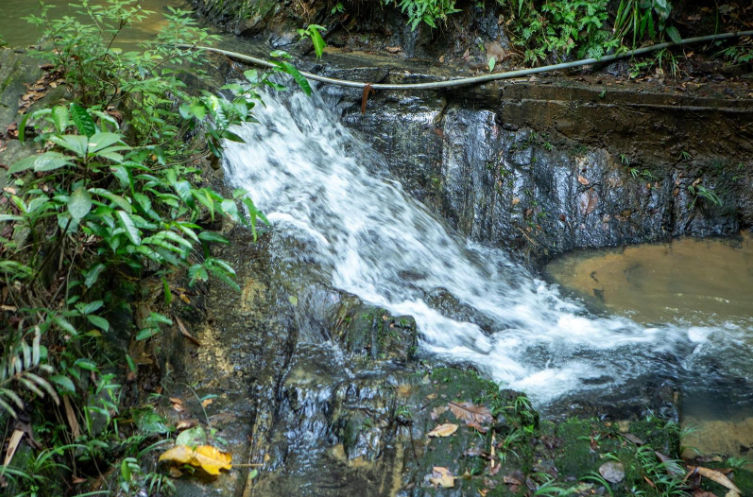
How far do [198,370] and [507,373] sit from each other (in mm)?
2156

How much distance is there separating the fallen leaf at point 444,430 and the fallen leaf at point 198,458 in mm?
1092

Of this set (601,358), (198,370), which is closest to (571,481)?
(601,358)

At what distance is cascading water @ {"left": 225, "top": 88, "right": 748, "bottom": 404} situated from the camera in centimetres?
425

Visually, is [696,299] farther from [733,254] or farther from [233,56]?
[233,56]

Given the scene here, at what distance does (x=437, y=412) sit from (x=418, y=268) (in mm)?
2071

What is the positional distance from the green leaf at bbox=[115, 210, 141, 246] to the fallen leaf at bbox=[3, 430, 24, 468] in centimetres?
94

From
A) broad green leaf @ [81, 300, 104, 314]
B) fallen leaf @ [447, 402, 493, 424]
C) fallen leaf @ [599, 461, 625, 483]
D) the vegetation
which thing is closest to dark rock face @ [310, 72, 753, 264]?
fallen leaf @ [447, 402, 493, 424]

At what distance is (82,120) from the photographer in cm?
253

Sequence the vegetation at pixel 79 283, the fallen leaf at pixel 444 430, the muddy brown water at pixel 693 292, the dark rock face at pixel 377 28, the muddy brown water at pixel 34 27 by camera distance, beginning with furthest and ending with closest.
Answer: the dark rock face at pixel 377 28
the muddy brown water at pixel 34 27
the muddy brown water at pixel 693 292
the fallen leaf at pixel 444 430
the vegetation at pixel 79 283

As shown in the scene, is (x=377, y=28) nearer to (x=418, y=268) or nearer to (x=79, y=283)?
(x=418, y=268)

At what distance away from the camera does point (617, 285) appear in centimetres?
529

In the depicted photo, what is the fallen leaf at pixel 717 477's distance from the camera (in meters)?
2.94

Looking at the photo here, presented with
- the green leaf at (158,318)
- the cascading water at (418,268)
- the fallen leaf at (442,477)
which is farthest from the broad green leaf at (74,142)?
the fallen leaf at (442,477)

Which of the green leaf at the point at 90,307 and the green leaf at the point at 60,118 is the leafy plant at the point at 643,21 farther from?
the green leaf at the point at 90,307
